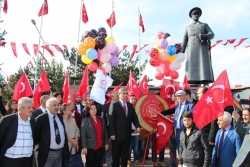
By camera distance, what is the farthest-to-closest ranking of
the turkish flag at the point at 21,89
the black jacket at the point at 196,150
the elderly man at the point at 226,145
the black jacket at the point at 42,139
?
the turkish flag at the point at 21,89 < the black jacket at the point at 42,139 < the elderly man at the point at 226,145 < the black jacket at the point at 196,150

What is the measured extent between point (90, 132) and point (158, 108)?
187 cm

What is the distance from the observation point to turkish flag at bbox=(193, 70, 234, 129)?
188 inches

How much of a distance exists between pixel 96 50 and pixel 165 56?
2782mm

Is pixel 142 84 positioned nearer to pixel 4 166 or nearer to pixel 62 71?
pixel 4 166

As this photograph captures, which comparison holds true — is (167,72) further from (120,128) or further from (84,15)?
(84,15)

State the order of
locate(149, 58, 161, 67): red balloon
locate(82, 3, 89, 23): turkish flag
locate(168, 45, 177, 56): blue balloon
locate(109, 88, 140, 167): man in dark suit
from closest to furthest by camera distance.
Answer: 1. locate(109, 88, 140, 167): man in dark suit
2. locate(168, 45, 177, 56): blue balloon
3. locate(149, 58, 161, 67): red balloon
4. locate(82, 3, 89, 23): turkish flag

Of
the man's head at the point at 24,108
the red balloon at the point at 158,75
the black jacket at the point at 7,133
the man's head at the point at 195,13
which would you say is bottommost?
the black jacket at the point at 7,133

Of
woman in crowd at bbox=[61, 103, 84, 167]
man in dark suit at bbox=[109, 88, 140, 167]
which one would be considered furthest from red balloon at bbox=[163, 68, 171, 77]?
woman in crowd at bbox=[61, 103, 84, 167]

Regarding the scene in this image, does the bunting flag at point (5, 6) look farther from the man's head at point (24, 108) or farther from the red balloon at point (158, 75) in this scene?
the man's head at point (24, 108)

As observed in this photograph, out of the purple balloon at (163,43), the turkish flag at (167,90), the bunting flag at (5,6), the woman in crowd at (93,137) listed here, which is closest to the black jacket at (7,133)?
the woman in crowd at (93,137)

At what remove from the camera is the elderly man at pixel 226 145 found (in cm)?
431

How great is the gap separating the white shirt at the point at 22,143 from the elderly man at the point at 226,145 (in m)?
2.91

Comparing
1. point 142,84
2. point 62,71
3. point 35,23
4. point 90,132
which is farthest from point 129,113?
point 62,71

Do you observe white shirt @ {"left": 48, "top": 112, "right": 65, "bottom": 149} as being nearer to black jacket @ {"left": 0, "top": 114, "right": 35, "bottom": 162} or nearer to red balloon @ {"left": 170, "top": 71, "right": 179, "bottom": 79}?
black jacket @ {"left": 0, "top": 114, "right": 35, "bottom": 162}
